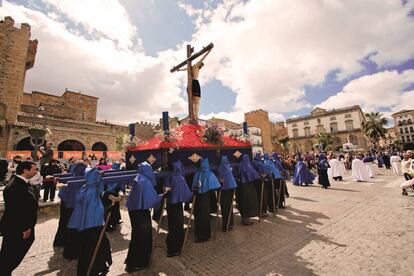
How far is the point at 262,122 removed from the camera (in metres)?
51.1

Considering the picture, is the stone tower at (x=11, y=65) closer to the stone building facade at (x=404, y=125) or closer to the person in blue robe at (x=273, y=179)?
the person in blue robe at (x=273, y=179)

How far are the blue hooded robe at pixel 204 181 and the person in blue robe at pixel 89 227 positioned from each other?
7.49 feet

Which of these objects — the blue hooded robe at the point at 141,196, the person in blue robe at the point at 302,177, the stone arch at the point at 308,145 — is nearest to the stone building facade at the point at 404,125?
the stone arch at the point at 308,145

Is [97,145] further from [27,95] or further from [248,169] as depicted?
[248,169]

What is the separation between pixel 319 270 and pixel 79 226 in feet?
14.4

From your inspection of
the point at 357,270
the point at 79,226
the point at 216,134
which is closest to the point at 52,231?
the point at 79,226

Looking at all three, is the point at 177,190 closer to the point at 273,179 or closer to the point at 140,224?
the point at 140,224

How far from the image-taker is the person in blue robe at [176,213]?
4.33 meters

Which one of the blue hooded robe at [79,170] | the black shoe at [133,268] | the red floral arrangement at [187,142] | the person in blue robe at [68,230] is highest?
the red floral arrangement at [187,142]

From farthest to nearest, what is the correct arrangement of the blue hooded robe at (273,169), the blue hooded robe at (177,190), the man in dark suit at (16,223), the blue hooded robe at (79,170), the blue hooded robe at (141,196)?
the blue hooded robe at (273,169), the blue hooded robe at (79,170), the blue hooded robe at (177,190), the blue hooded robe at (141,196), the man in dark suit at (16,223)

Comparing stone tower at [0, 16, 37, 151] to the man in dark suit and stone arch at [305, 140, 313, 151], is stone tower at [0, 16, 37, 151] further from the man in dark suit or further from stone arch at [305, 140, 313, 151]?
stone arch at [305, 140, 313, 151]

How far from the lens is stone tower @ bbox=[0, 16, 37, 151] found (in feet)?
71.5

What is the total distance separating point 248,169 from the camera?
21.3 ft

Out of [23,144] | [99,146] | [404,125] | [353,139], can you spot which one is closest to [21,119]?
[23,144]
